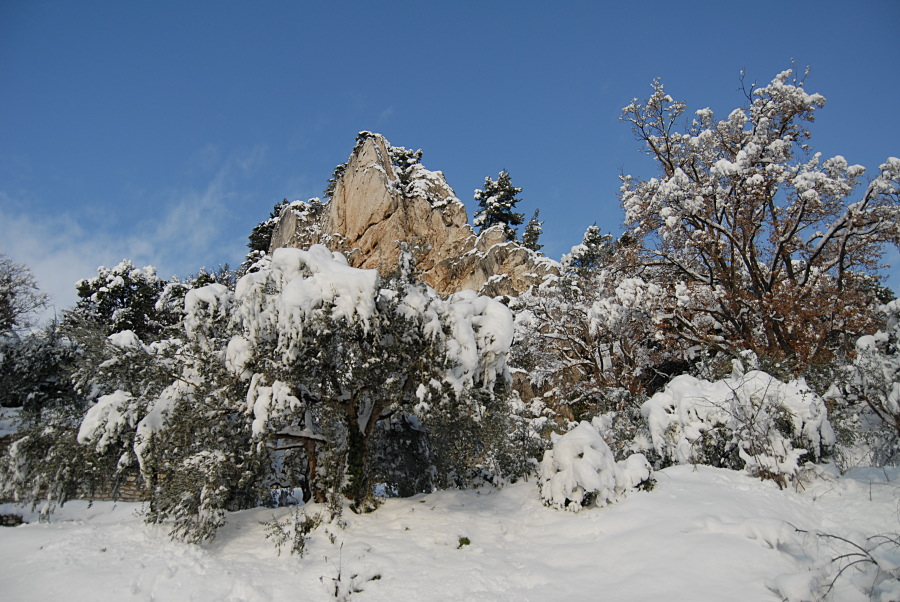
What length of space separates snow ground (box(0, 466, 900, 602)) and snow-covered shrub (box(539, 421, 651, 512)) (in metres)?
0.22

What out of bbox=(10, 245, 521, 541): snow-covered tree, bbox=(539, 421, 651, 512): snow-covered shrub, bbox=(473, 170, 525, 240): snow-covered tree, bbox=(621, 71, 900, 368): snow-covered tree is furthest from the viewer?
bbox=(473, 170, 525, 240): snow-covered tree

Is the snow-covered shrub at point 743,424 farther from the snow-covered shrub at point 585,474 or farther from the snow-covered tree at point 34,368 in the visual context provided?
the snow-covered tree at point 34,368

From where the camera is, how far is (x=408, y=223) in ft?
115

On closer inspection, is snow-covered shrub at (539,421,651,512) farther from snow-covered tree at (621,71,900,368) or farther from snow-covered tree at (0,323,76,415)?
snow-covered tree at (0,323,76,415)

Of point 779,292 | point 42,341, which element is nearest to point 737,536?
point 779,292

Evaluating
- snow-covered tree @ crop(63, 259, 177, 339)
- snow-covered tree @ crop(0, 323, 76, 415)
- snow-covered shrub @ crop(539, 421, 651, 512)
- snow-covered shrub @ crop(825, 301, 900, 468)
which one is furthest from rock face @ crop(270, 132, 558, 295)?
snow-covered shrub @ crop(539, 421, 651, 512)

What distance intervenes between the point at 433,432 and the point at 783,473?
18.6ft

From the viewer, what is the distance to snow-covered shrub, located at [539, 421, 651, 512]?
7.32 meters

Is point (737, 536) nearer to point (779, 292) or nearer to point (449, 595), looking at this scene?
point (449, 595)

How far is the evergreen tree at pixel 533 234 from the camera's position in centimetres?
3769

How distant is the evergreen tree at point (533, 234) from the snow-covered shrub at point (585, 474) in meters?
30.4

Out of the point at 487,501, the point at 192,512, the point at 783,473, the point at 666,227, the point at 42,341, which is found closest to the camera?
the point at 192,512

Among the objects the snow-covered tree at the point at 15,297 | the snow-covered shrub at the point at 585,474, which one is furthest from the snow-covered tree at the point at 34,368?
the snow-covered shrub at the point at 585,474

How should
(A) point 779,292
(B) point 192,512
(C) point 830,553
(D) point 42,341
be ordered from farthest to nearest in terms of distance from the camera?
(D) point 42,341, (A) point 779,292, (B) point 192,512, (C) point 830,553
